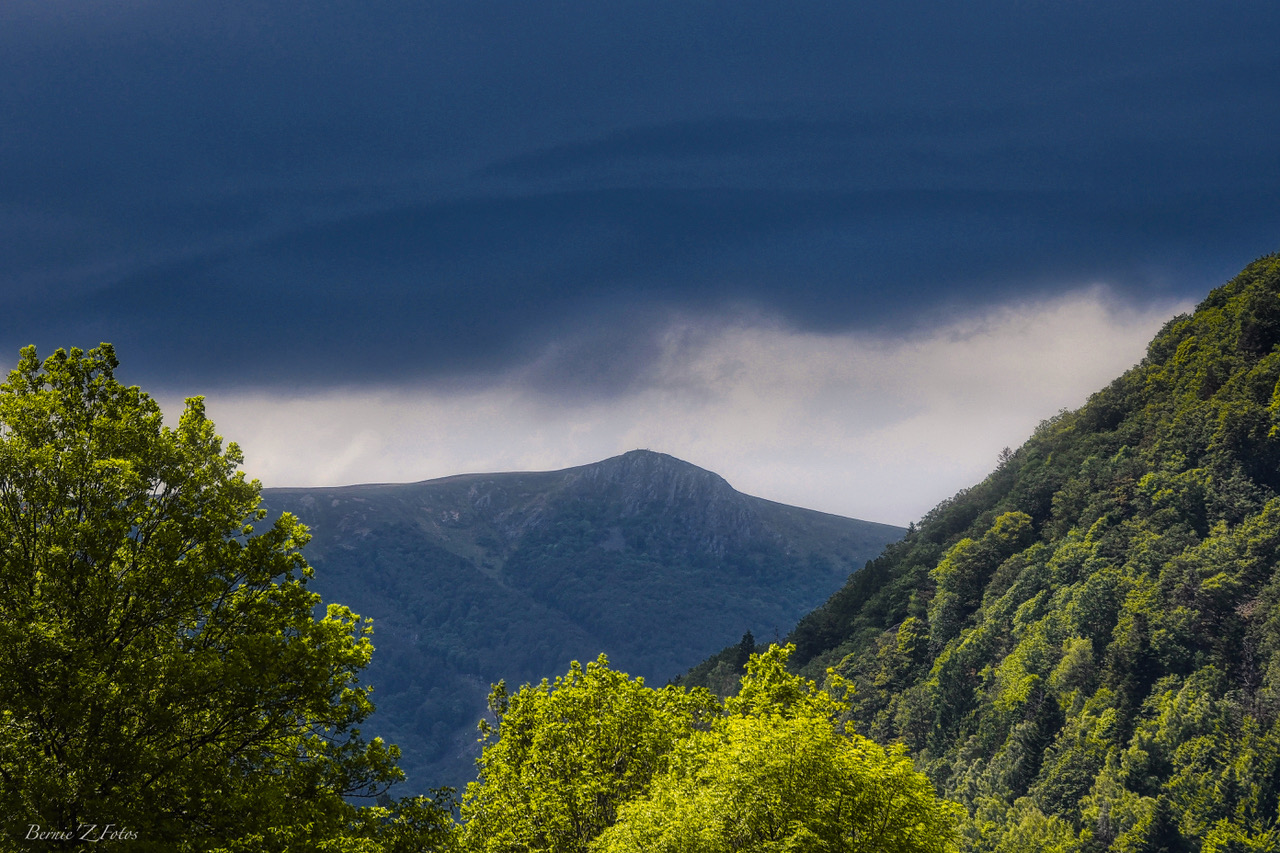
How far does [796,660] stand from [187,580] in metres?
153

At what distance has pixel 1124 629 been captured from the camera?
83.9 metres

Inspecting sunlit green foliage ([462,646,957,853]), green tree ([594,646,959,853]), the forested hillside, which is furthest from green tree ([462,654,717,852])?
the forested hillside

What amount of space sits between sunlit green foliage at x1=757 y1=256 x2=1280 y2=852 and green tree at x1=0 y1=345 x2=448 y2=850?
36410 millimetres

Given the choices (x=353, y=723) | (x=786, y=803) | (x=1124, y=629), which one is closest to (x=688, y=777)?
(x=786, y=803)

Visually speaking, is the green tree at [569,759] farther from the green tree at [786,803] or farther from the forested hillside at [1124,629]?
the forested hillside at [1124,629]

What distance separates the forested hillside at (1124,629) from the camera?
221 ft

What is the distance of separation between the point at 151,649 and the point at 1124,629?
87887 millimetres

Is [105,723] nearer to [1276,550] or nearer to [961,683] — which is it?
[1276,550]

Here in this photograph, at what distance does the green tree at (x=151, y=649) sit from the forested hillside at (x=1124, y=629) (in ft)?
194

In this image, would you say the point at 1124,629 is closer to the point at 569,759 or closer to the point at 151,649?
the point at 569,759
